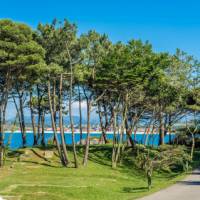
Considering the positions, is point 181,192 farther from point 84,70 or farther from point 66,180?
point 84,70

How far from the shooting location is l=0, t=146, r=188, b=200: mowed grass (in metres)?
18.4

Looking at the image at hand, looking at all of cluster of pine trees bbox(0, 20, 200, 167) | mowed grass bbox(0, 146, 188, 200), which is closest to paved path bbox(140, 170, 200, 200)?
mowed grass bbox(0, 146, 188, 200)

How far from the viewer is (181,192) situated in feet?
63.4

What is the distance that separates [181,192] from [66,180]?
23.2 ft

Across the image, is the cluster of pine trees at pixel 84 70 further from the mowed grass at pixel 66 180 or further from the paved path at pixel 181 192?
the paved path at pixel 181 192

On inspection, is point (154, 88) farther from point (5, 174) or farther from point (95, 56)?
point (5, 174)

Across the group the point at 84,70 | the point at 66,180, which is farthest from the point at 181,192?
the point at 84,70

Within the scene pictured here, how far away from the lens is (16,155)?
30.5 m

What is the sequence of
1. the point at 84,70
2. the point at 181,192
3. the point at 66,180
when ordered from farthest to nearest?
1. the point at 84,70
2. the point at 66,180
3. the point at 181,192

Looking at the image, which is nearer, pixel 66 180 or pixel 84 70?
pixel 66 180

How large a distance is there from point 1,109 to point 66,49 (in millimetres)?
7299

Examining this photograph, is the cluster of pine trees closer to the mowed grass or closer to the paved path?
the mowed grass

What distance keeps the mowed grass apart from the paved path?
79cm

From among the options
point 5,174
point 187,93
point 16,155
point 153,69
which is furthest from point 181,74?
point 5,174
